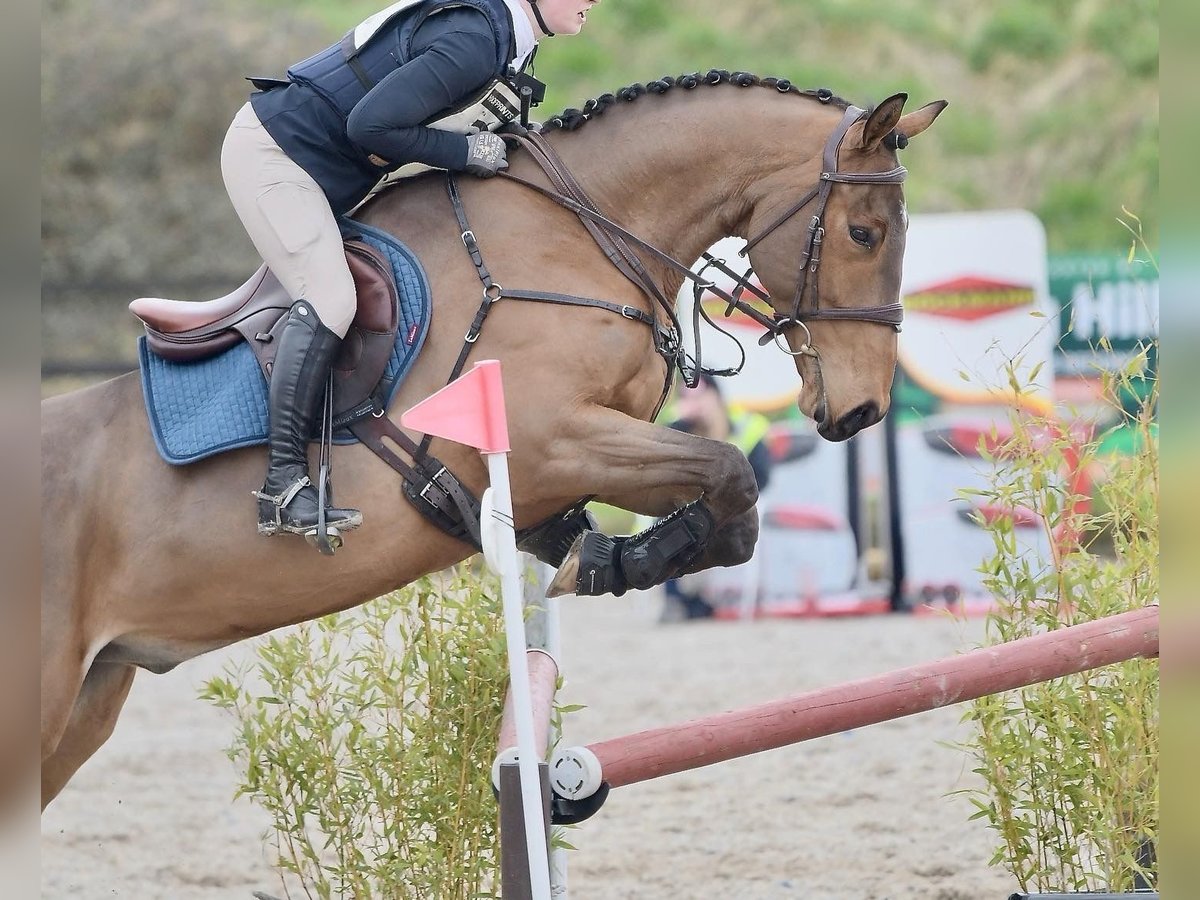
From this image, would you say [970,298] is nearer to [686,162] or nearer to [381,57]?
[686,162]

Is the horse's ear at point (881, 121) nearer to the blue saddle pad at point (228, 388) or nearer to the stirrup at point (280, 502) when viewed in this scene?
the blue saddle pad at point (228, 388)

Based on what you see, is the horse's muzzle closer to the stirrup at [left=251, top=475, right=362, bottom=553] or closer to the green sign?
the stirrup at [left=251, top=475, right=362, bottom=553]

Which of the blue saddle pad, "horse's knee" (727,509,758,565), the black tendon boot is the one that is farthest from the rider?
"horse's knee" (727,509,758,565)

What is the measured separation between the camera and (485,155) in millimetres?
3178

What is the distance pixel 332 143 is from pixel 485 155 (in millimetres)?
349

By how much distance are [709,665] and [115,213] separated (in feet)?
49.9

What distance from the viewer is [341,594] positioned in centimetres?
311

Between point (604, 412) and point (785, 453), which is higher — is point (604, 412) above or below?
below

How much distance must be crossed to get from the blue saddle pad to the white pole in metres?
0.62

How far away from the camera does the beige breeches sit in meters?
2.96

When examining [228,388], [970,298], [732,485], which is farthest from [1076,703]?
[970,298]
